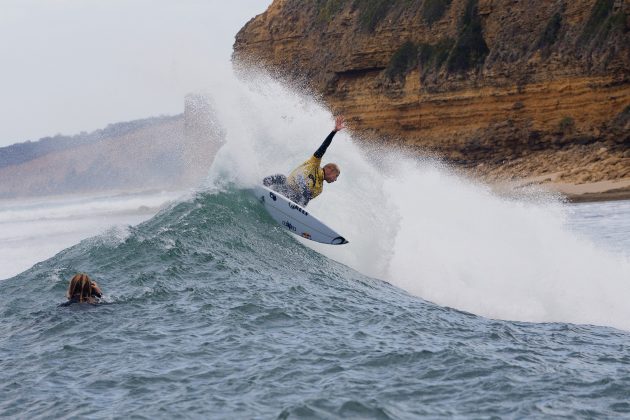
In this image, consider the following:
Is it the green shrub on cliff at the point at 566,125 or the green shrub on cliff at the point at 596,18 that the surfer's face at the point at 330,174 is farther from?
the green shrub on cliff at the point at 596,18

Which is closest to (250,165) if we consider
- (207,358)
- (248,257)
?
(248,257)

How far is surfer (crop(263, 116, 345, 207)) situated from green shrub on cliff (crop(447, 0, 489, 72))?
2812 cm

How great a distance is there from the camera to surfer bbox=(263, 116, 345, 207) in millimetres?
12336

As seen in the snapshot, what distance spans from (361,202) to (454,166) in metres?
25.5

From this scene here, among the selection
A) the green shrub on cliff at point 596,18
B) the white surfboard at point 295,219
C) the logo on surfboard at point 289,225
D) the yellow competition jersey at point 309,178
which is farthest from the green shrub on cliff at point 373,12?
the logo on surfboard at point 289,225

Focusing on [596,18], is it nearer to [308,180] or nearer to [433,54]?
[433,54]

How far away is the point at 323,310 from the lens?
8719mm

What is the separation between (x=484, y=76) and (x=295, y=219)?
91.1 feet

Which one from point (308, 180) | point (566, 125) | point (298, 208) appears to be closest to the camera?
point (298, 208)

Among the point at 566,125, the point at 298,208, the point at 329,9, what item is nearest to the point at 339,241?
the point at 298,208

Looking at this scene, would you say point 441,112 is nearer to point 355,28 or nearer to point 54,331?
point 355,28

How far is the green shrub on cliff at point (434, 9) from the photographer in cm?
4253

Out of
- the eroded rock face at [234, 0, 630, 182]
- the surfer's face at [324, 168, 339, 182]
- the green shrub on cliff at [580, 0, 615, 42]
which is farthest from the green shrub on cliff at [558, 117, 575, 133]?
the surfer's face at [324, 168, 339, 182]

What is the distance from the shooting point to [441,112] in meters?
39.9
